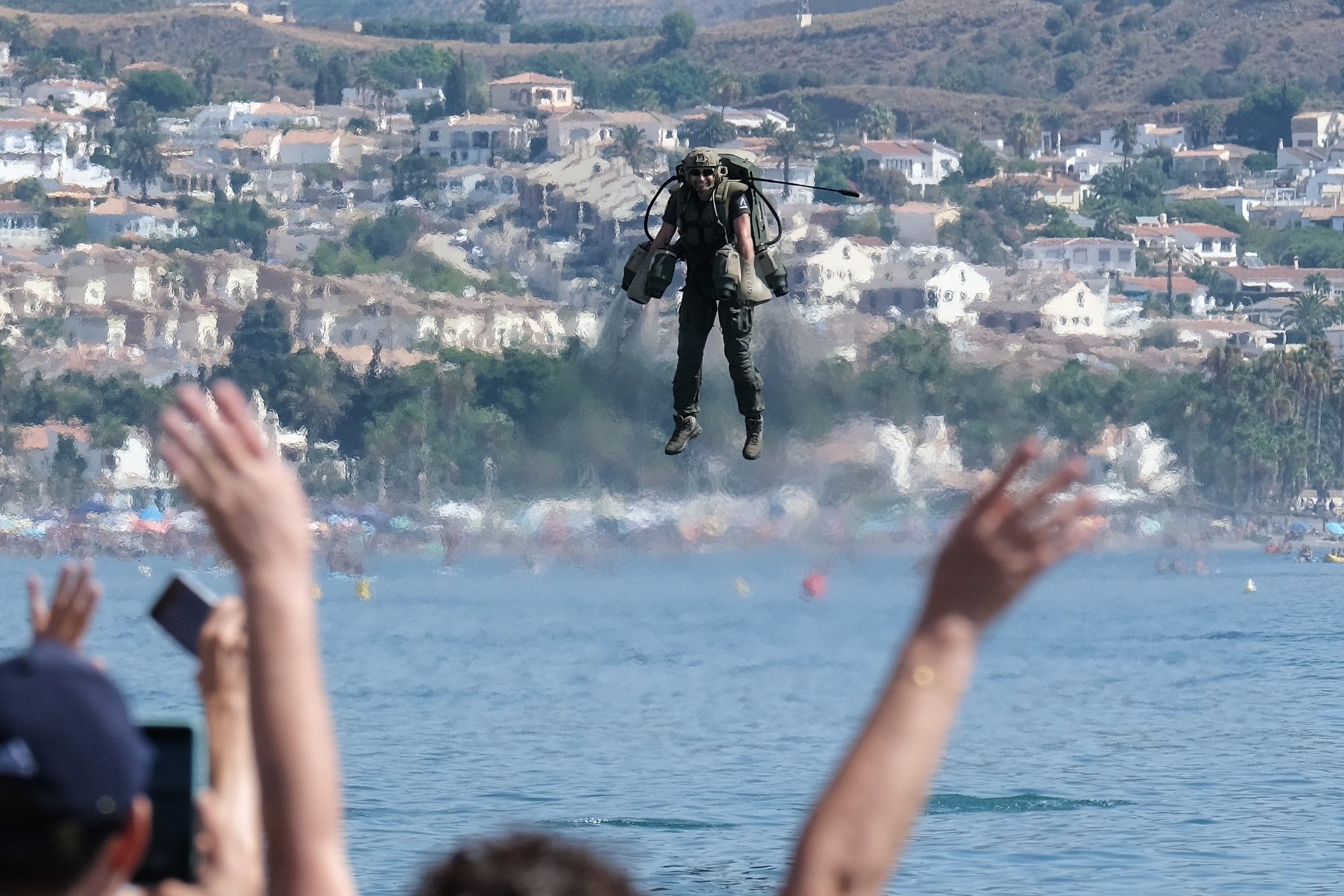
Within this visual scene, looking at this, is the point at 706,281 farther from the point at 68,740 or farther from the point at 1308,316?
the point at 1308,316

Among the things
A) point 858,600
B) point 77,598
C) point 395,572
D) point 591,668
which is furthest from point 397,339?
point 77,598

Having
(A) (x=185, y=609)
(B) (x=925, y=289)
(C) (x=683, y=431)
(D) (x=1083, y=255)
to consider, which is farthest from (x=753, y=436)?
(D) (x=1083, y=255)

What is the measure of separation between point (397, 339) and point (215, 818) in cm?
15258

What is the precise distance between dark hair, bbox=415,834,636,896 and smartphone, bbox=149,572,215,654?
125 centimetres

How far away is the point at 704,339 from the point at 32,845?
1379cm

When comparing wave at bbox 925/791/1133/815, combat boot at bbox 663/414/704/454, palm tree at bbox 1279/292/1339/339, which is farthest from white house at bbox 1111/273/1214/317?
combat boot at bbox 663/414/704/454

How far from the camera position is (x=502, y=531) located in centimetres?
12812

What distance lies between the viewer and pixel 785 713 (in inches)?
3300

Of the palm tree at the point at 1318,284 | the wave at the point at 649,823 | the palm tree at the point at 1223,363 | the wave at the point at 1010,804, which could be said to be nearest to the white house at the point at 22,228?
the palm tree at the point at 1223,363

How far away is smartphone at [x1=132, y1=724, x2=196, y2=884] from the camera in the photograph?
3695 millimetres

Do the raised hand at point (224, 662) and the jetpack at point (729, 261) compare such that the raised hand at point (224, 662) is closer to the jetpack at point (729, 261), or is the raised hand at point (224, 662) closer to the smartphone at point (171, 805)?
the smartphone at point (171, 805)

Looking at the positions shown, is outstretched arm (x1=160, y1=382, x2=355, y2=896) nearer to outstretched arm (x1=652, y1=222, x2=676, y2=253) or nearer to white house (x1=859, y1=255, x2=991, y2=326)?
outstretched arm (x1=652, y1=222, x2=676, y2=253)

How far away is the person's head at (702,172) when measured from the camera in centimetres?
1565

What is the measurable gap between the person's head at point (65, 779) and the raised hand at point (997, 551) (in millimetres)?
1059
